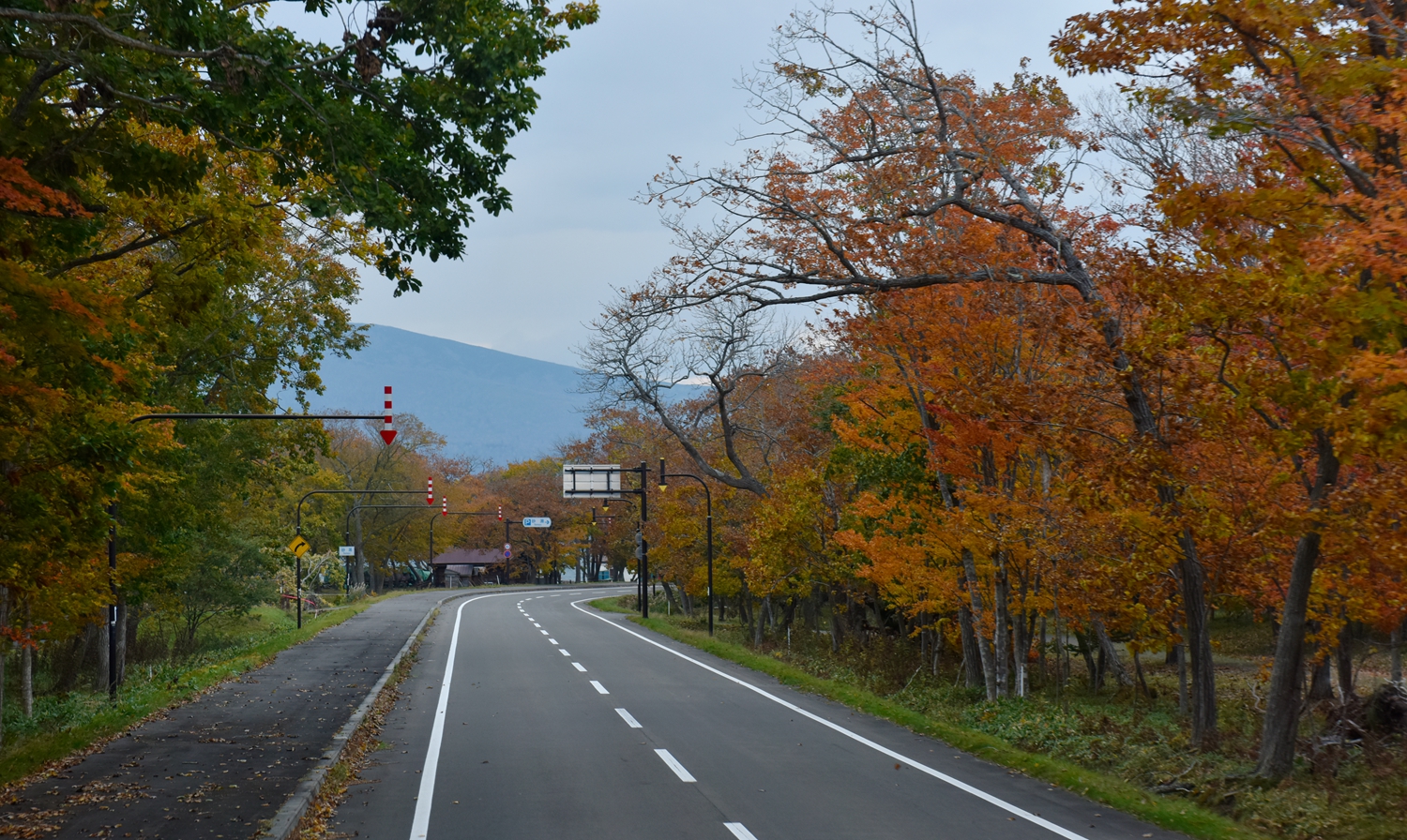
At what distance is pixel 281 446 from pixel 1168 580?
20511 millimetres

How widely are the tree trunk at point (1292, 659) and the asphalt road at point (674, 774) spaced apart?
2.24 meters

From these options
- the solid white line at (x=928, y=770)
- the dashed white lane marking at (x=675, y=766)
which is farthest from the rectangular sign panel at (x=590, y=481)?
the dashed white lane marking at (x=675, y=766)

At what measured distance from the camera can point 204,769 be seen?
10.9 m

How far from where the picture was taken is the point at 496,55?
9.51 meters

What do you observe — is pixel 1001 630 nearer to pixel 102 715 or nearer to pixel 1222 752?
pixel 1222 752

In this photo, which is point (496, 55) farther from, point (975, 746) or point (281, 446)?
point (281, 446)

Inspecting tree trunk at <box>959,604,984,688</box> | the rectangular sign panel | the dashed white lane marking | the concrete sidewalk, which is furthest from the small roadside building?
the dashed white lane marking

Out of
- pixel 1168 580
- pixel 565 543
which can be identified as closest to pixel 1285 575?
pixel 1168 580

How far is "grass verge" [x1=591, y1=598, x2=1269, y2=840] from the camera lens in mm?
8180

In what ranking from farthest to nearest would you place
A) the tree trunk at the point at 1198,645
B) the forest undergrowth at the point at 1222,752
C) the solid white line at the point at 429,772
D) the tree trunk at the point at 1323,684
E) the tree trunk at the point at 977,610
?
the tree trunk at the point at 977,610 < the tree trunk at the point at 1323,684 < the tree trunk at the point at 1198,645 < the forest undergrowth at the point at 1222,752 < the solid white line at the point at 429,772

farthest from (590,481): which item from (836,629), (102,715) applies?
(102,715)

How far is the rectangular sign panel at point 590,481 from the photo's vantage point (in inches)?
1742

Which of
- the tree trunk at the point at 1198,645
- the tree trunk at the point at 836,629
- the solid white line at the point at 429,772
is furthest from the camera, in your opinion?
the tree trunk at the point at 836,629

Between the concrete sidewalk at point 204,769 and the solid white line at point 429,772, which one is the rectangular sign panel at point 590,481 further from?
the concrete sidewalk at point 204,769
